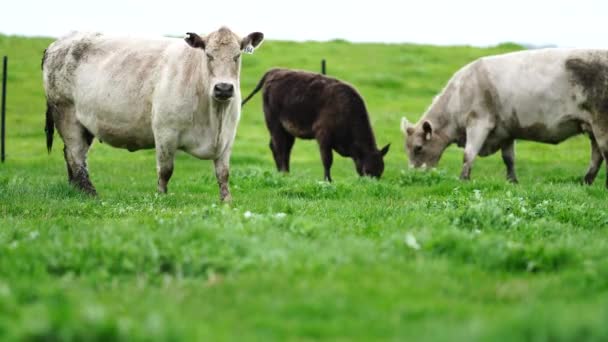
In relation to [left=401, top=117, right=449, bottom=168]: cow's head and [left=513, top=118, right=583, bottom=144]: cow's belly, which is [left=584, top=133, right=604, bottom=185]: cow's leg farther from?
[left=401, top=117, right=449, bottom=168]: cow's head

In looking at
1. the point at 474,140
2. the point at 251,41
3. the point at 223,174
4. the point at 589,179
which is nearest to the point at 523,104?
the point at 474,140

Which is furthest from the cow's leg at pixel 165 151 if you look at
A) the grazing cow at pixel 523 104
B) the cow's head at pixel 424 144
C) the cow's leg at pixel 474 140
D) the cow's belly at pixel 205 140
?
the cow's head at pixel 424 144

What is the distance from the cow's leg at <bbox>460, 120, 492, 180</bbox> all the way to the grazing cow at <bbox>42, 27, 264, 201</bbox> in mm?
5284

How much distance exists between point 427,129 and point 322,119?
189 cm

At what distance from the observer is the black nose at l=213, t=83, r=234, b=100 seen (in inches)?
382

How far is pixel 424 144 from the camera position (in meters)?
15.9

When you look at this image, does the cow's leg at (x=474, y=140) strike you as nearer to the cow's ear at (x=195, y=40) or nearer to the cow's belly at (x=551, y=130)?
the cow's belly at (x=551, y=130)

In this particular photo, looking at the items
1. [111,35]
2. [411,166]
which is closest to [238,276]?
[111,35]

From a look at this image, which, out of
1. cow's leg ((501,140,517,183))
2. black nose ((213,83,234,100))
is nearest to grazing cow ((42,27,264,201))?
black nose ((213,83,234,100))

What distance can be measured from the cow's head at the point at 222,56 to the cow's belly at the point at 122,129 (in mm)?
1275

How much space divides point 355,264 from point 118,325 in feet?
6.97

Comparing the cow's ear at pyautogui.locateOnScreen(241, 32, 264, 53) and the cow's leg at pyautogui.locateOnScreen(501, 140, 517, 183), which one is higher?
the cow's ear at pyautogui.locateOnScreen(241, 32, 264, 53)

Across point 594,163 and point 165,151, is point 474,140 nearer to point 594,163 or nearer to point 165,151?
point 594,163

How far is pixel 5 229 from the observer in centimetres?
720
